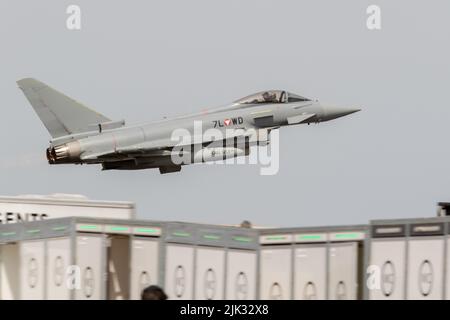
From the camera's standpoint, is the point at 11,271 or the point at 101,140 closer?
the point at 11,271

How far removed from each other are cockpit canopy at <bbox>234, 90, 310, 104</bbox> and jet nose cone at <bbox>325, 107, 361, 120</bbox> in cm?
93

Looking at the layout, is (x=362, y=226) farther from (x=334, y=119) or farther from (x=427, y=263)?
(x=334, y=119)

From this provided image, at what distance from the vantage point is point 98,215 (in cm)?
2733

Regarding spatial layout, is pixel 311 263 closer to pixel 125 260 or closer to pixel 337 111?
pixel 125 260

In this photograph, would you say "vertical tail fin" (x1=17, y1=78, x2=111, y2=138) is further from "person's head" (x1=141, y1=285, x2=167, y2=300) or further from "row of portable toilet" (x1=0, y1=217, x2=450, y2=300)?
"person's head" (x1=141, y1=285, x2=167, y2=300)

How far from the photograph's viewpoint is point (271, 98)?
39.6m

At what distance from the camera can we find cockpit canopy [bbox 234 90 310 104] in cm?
3956

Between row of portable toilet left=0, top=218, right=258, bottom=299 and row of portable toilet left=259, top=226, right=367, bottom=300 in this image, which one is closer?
row of portable toilet left=259, top=226, right=367, bottom=300

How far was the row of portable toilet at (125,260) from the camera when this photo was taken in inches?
819

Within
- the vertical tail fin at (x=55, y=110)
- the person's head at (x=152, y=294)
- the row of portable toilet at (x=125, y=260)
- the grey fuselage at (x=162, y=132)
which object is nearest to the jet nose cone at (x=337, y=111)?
the grey fuselage at (x=162, y=132)

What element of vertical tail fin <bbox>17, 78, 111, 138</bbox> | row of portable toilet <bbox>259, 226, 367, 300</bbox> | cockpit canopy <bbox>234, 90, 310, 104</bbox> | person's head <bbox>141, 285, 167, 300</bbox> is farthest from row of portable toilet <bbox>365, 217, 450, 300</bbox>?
vertical tail fin <bbox>17, 78, 111, 138</bbox>

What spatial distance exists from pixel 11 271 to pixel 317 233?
28.4 feet
